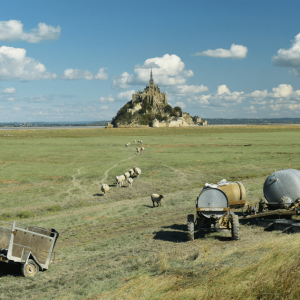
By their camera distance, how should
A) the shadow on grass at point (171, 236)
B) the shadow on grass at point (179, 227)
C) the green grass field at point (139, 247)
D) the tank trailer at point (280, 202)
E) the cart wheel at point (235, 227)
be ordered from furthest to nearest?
the shadow on grass at point (179, 227)
the tank trailer at point (280, 202)
the shadow on grass at point (171, 236)
the cart wheel at point (235, 227)
the green grass field at point (139, 247)

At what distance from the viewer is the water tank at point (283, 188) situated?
1742cm

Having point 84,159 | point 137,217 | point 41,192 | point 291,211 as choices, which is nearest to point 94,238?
point 137,217

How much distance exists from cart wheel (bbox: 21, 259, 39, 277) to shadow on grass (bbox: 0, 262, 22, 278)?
1.45 feet

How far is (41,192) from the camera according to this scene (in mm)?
30359

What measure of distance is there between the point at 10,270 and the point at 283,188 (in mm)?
14943

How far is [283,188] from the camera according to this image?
17734 mm

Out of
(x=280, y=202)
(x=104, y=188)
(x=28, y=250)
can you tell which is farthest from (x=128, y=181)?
(x=28, y=250)

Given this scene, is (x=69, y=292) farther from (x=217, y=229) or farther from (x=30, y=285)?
(x=217, y=229)

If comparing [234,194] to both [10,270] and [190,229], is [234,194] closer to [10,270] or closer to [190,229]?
[190,229]

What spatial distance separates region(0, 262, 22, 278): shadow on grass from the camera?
12305mm

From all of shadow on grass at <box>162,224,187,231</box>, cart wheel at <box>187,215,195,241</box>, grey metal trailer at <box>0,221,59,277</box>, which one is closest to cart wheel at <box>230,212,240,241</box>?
cart wheel at <box>187,215,195,241</box>

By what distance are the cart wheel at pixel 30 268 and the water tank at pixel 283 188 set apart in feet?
43.6

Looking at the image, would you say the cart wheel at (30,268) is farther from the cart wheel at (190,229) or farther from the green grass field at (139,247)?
the cart wheel at (190,229)

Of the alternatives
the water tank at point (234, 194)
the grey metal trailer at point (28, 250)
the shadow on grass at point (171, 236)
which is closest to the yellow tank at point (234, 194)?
the water tank at point (234, 194)
